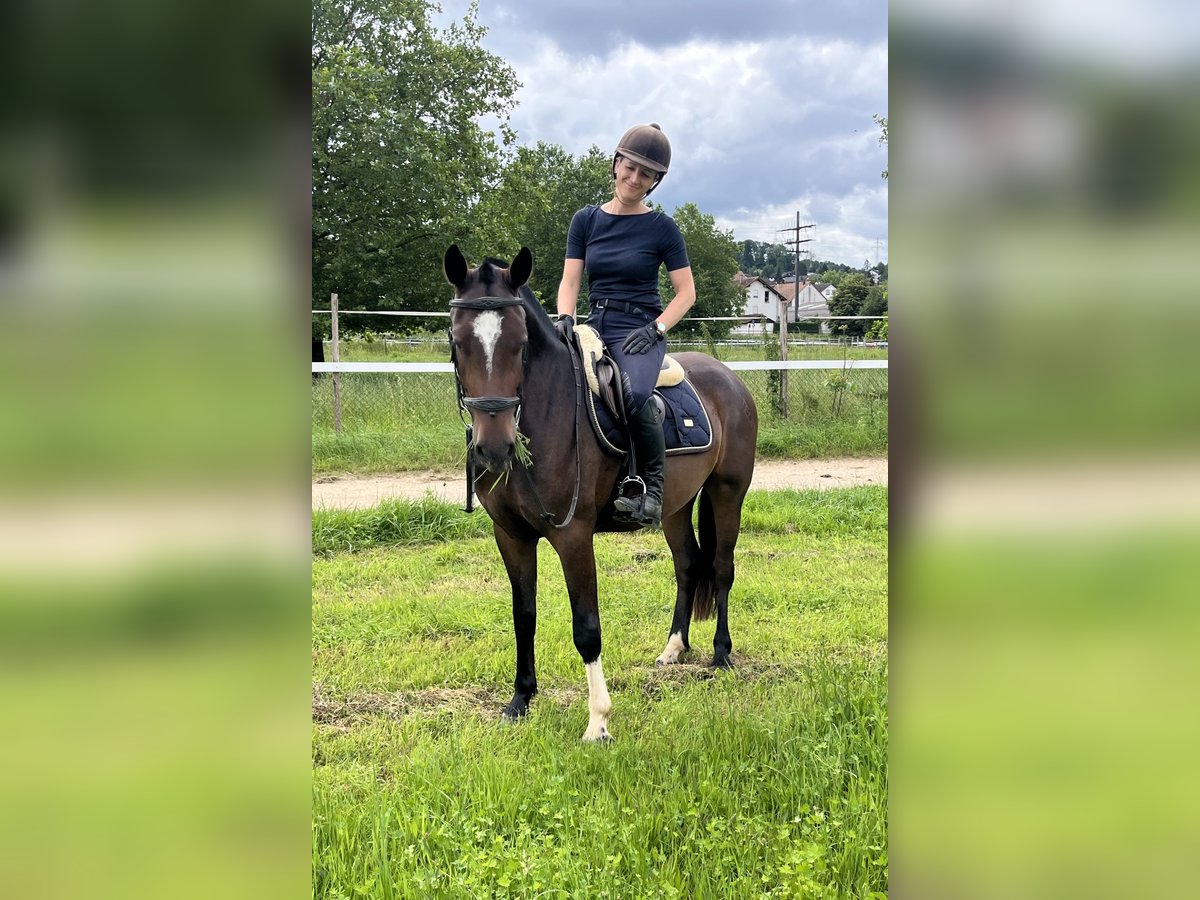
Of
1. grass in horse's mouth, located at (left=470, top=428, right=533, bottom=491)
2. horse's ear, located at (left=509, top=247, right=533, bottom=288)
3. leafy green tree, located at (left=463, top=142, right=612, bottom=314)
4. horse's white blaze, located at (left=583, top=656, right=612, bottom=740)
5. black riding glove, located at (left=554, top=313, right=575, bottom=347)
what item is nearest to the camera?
horse's ear, located at (left=509, top=247, right=533, bottom=288)

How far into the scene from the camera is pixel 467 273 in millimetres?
3184

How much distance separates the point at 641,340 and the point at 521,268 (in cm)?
88

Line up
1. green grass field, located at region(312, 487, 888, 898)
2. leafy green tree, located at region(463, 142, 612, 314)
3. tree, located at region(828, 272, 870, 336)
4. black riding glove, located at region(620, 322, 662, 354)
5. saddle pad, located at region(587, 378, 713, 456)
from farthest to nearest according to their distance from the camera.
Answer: tree, located at region(828, 272, 870, 336)
leafy green tree, located at region(463, 142, 612, 314)
saddle pad, located at region(587, 378, 713, 456)
black riding glove, located at region(620, 322, 662, 354)
green grass field, located at region(312, 487, 888, 898)

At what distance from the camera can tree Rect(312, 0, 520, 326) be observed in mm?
17047

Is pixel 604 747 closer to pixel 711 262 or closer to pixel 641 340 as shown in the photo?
pixel 641 340

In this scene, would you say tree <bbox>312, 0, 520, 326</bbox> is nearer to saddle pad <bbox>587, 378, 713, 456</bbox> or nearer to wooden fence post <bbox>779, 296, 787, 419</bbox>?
wooden fence post <bbox>779, 296, 787, 419</bbox>

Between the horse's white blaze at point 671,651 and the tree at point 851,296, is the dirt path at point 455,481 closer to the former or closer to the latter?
the horse's white blaze at point 671,651

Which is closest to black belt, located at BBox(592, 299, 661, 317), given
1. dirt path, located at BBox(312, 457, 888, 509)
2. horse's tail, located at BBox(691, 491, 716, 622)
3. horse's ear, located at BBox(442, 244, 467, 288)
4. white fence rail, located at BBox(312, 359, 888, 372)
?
horse's ear, located at BBox(442, 244, 467, 288)

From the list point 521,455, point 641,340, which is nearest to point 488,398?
point 521,455

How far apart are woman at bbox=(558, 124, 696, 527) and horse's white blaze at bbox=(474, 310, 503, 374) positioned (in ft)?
2.27
